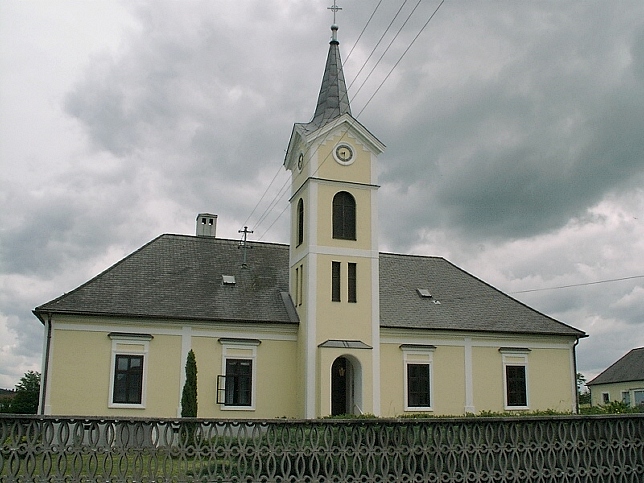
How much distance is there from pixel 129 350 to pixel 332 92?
1198 cm

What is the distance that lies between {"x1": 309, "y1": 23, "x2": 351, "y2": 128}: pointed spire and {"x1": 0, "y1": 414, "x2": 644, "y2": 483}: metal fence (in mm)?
15965

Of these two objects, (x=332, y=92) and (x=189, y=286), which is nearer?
(x=189, y=286)

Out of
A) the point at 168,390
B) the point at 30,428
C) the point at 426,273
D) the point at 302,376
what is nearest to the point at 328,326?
the point at 302,376

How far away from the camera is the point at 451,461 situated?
32.9 ft

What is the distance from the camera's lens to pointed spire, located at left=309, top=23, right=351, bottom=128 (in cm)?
2464

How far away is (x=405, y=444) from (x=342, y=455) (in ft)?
3.30

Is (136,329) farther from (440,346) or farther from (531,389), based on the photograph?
(531,389)

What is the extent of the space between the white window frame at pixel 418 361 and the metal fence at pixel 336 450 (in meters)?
13.1

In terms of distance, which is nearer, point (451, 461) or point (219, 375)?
point (451, 461)

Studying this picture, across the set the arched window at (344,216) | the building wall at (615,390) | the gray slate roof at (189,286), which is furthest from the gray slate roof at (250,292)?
the building wall at (615,390)

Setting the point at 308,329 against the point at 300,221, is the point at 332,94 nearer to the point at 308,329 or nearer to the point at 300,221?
the point at 300,221

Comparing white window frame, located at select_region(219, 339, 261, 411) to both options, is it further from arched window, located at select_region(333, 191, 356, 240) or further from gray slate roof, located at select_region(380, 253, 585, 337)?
arched window, located at select_region(333, 191, 356, 240)

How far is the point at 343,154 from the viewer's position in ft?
77.6

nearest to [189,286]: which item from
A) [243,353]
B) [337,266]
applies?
[243,353]
